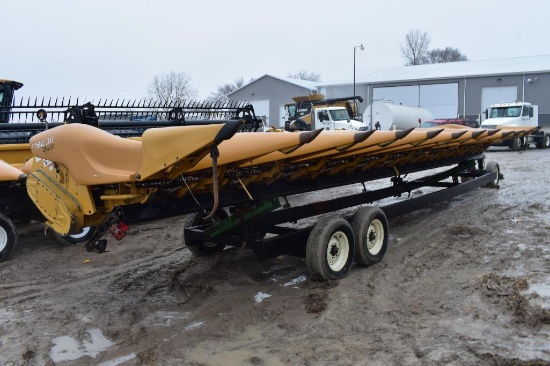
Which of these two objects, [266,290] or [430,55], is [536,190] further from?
[430,55]

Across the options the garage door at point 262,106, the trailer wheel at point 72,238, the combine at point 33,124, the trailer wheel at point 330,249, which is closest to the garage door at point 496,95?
the garage door at point 262,106

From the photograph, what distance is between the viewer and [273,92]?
55219 millimetres

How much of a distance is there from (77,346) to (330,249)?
8.17ft

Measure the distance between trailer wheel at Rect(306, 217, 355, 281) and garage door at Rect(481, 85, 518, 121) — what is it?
38.0 meters

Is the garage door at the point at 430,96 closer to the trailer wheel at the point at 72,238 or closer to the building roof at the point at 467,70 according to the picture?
the building roof at the point at 467,70

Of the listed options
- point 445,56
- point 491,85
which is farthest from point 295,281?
point 445,56

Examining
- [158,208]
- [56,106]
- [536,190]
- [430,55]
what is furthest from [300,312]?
[430,55]

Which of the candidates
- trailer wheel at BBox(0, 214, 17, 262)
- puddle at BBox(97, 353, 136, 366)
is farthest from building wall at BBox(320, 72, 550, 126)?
puddle at BBox(97, 353, 136, 366)

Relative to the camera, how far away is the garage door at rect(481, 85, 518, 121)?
3984cm

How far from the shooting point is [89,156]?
4246 millimetres

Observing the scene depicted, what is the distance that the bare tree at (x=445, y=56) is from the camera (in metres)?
80.1

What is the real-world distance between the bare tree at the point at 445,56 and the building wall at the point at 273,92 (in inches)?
1357

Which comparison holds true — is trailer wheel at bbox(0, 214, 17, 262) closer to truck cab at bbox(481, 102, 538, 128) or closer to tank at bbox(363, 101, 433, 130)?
truck cab at bbox(481, 102, 538, 128)

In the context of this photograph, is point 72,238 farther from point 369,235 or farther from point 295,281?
point 369,235
